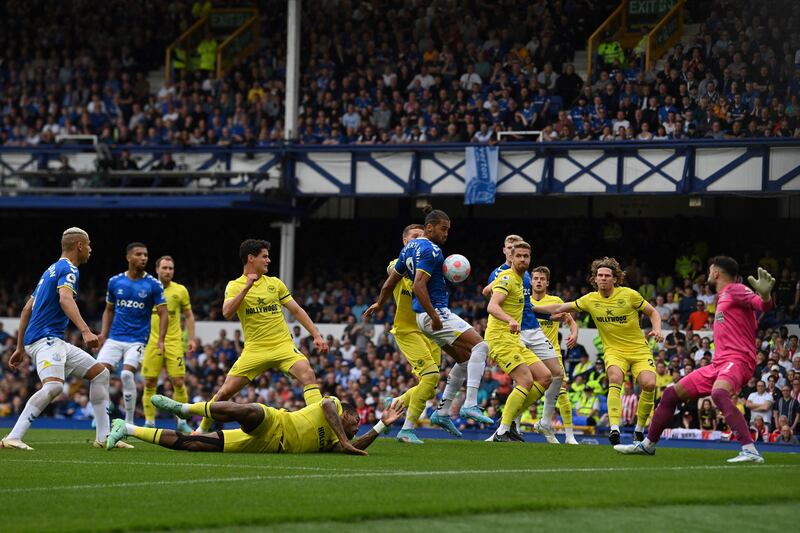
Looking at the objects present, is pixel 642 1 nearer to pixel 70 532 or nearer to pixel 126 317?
pixel 126 317

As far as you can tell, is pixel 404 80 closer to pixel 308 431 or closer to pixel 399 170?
pixel 399 170

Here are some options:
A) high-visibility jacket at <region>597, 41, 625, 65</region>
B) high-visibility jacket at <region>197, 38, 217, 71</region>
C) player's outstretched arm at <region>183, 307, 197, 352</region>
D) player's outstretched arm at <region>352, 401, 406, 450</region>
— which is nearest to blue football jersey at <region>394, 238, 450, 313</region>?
player's outstretched arm at <region>352, 401, 406, 450</region>

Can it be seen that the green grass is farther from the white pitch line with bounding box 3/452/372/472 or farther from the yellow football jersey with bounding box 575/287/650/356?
the yellow football jersey with bounding box 575/287/650/356

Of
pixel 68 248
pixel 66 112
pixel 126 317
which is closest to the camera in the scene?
pixel 68 248

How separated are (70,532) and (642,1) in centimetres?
2668

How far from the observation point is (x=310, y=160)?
31.1 metres

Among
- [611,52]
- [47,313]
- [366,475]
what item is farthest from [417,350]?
[611,52]

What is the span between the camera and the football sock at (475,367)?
16.2 meters

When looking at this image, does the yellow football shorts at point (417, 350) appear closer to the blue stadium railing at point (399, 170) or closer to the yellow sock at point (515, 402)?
the yellow sock at point (515, 402)

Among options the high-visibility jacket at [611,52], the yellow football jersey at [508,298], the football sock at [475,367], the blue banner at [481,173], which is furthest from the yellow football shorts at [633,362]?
the high-visibility jacket at [611,52]

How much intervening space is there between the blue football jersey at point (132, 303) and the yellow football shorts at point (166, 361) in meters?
1.22

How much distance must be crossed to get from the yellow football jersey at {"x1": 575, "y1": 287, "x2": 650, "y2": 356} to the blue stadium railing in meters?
11.9

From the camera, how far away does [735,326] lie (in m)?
12.9

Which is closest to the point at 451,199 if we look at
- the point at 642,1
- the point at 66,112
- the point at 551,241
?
the point at 551,241
